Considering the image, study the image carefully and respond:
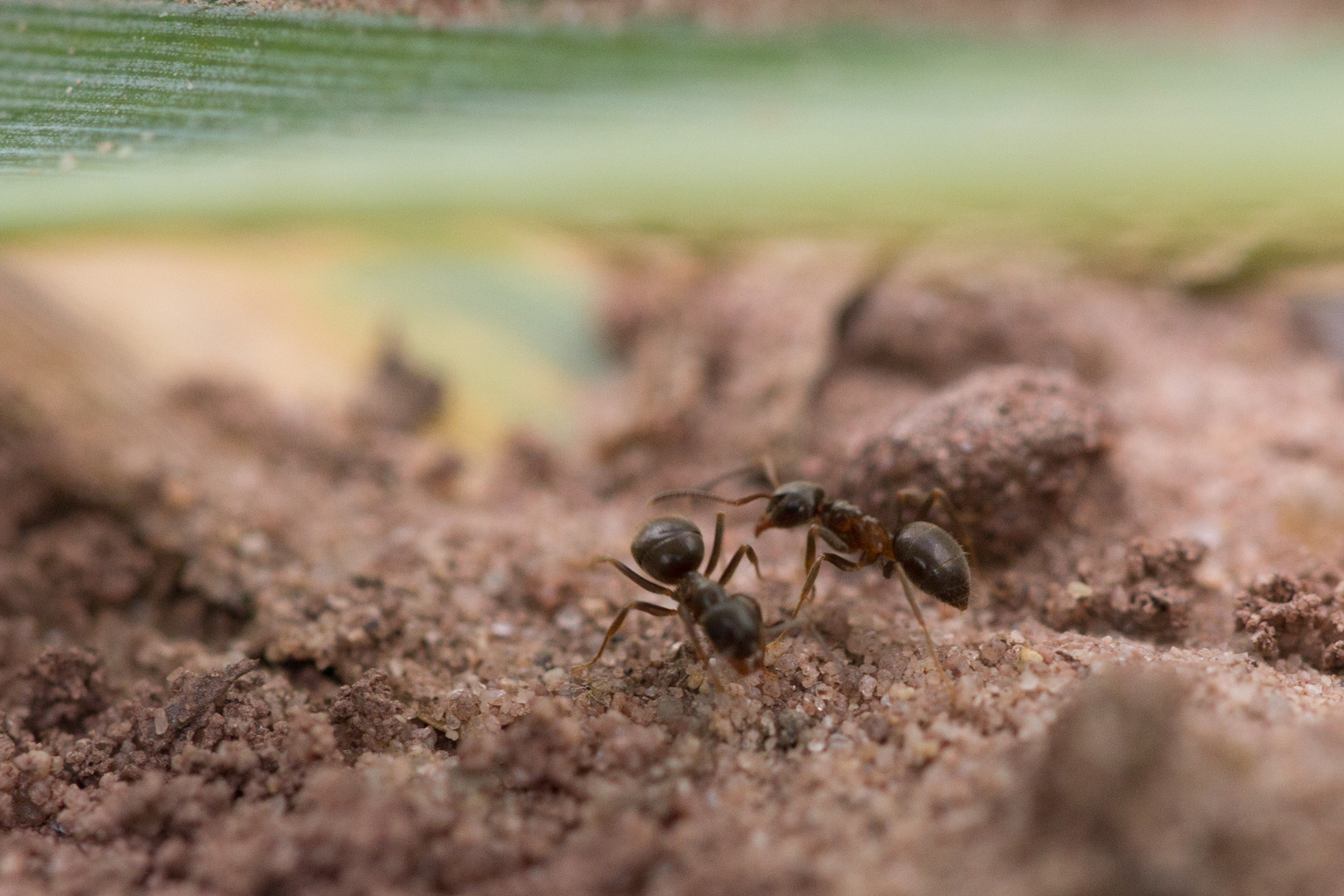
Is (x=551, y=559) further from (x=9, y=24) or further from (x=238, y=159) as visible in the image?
(x=9, y=24)

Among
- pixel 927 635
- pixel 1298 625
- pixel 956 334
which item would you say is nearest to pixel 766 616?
pixel 927 635

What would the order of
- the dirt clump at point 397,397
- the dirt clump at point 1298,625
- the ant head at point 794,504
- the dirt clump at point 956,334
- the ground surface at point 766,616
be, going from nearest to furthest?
1. the ground surface at point 766,616
2. the dirt clump at point 1298,625
3. the ant head at point 794,504
4. the dirt clump at point 956,334
5. the dirt clump at point 397,397

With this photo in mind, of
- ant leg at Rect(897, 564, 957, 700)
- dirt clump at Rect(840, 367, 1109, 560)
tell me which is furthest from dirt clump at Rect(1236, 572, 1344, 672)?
ant leg at Rect(897, 564, 957, 700)

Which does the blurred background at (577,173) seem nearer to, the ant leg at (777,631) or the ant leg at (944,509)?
the ant leg at (944,509)

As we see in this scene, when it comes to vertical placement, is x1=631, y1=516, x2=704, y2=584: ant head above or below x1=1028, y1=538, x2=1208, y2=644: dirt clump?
above

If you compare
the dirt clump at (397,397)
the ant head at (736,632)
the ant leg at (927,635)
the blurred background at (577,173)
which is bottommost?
the dirt clump at (397,397)

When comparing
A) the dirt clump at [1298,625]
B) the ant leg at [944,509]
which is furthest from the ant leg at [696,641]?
the dirt clump at [1298,625]

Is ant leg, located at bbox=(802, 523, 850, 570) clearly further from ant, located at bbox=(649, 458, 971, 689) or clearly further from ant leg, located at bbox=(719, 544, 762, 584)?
ant leg, located at bbox=(719, 544, 762, 584)

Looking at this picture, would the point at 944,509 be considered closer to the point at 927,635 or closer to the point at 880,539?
the point at 880,539
